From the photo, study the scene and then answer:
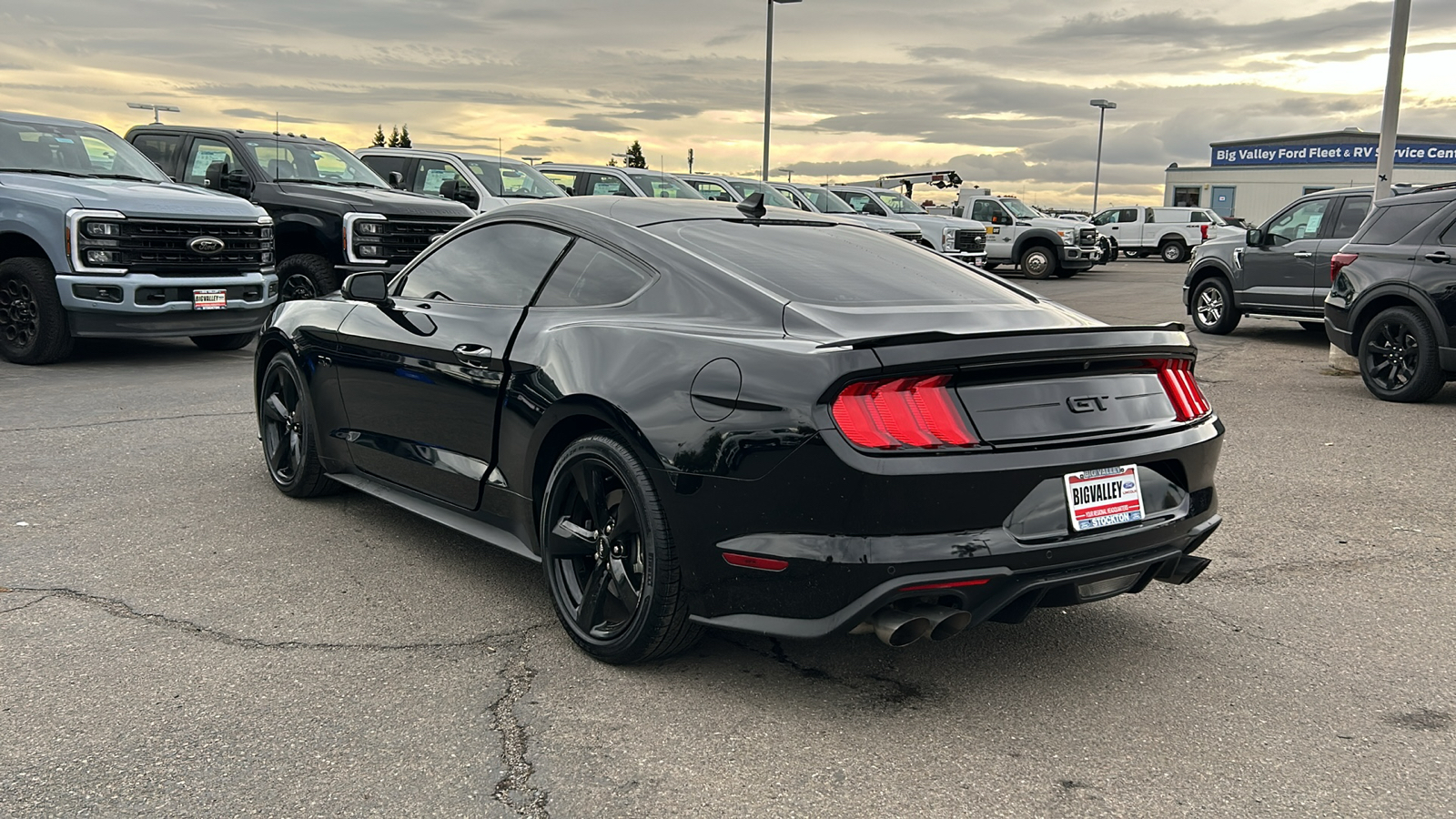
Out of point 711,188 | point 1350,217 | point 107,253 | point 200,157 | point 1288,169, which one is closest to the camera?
point 107,253

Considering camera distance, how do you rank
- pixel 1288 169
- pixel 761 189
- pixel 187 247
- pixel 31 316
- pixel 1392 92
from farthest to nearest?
pixel 1288 169 < pixel 761 189 < pixel 1392 92 < pixel 187 247 < pixel 31 316

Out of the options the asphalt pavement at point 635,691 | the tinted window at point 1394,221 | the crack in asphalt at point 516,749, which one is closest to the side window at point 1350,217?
the tinted window at point 1394,221

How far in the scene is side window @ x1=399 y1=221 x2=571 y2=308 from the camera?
14.6ft

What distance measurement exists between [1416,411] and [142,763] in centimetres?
901

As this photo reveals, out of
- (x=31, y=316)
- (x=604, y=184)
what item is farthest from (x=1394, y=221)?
(x=604, y=184)

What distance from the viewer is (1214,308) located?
1532cm

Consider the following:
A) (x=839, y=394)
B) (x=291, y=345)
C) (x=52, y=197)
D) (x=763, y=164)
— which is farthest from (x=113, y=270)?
(x=763, y=164)

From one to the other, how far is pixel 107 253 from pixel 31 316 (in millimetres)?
1023

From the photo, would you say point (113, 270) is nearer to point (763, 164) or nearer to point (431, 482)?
point (431, 482)

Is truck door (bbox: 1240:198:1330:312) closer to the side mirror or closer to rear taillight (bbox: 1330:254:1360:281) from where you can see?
rear taillight (bbox: 1330:254:1360:281)

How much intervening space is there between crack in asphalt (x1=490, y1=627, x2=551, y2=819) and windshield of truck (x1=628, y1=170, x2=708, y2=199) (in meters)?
16.1

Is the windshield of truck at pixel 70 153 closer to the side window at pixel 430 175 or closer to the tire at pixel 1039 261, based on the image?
the side window at pixel 430 175

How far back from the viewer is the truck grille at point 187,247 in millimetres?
10258

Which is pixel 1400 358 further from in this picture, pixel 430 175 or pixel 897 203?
pixel 897 203
